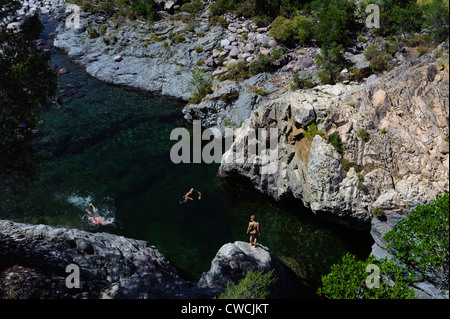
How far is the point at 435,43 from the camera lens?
24.5m

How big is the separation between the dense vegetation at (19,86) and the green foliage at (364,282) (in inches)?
722

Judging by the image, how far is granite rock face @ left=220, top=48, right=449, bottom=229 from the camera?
19625mm

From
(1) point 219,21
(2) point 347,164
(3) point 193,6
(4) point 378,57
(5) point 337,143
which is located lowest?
(2) point 347,164

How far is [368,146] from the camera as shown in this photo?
21.8m

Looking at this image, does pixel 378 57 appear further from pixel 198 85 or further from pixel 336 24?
pixel 198 85

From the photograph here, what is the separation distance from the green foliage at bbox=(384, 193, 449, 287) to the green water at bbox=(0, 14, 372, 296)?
597 centimetres

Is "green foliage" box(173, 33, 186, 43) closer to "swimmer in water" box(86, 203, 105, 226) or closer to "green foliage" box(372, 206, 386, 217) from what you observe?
"swimmer in water" box(86, 203, 105, 226)

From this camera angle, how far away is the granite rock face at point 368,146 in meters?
19.6

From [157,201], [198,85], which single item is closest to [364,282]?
[157,201]

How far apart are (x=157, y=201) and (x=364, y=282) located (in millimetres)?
17329

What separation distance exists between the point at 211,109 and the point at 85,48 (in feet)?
101

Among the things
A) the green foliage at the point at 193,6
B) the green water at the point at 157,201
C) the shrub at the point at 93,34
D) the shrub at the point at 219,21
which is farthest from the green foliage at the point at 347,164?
the shrub at the point at 93,34

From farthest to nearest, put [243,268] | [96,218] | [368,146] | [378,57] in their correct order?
[378,57] → [96,218] → [368,146] → [243,268]
